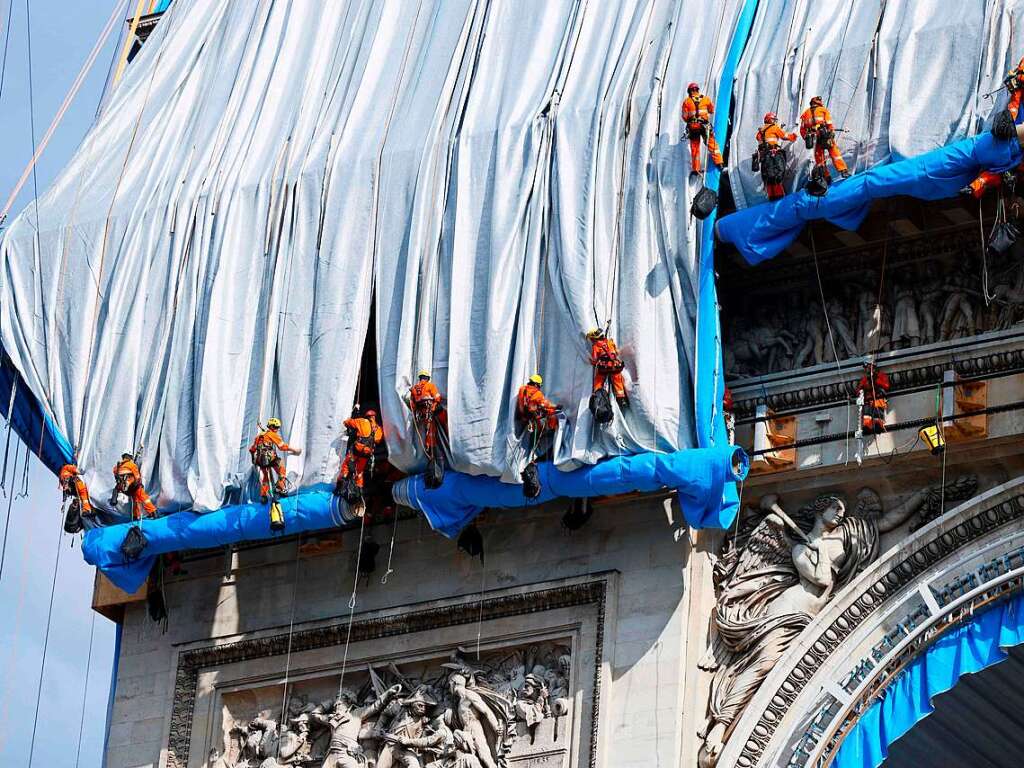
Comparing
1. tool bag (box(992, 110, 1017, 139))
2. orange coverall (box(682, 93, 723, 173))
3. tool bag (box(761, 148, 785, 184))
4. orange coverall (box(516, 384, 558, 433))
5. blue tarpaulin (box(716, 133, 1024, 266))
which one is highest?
orange coverall (box(682, 93, 723, 173))

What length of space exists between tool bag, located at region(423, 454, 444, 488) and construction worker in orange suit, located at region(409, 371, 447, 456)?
86 millimetres

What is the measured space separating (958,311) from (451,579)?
525cm

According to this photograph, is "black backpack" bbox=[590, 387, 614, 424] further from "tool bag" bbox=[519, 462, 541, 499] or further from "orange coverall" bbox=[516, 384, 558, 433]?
"tool bag" bbox=[519, 462, 541, 499]

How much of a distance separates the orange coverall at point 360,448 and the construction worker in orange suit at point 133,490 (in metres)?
2.16

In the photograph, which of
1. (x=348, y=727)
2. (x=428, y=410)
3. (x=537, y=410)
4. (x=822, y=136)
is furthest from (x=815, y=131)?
(x=348, y=727)

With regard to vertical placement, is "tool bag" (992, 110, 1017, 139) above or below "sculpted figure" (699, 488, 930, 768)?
above

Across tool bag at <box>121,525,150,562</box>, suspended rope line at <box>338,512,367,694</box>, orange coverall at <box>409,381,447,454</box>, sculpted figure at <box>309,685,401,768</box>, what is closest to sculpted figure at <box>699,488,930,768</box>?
orange coverall at <box>409,381,447,454</box>

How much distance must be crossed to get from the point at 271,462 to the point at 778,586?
4983mm

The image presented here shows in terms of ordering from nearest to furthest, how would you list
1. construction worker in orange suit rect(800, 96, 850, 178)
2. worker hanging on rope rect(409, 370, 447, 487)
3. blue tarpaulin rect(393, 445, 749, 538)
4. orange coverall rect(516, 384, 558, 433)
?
blue tarpaulin rect(393, 445, 749, 538) < construction worker in orange suit rect(800, 96, 850, 178) < orange coverall rect(516, 384, 558, 433) < worker hanging on rope rect(409, 370, 447, 487)

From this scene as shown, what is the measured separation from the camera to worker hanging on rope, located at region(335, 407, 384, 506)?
2625 centimetres

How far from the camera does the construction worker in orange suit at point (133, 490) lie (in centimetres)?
2734

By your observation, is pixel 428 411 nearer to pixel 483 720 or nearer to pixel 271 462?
pixel 271 462

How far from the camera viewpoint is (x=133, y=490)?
89.8 ft

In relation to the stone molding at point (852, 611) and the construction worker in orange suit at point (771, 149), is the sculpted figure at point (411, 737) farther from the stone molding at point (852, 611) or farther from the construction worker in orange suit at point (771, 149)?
the construction worker in orange suit at point (771, 149)
